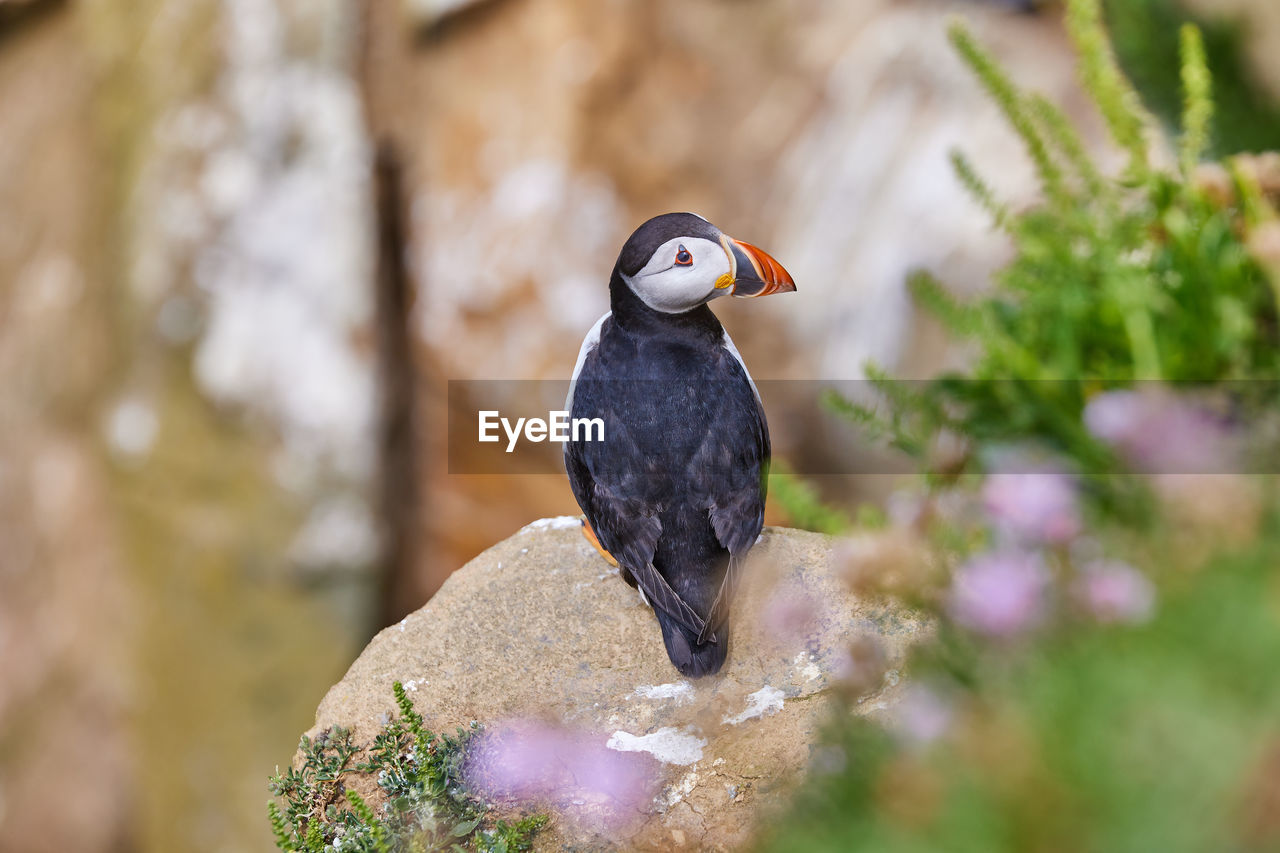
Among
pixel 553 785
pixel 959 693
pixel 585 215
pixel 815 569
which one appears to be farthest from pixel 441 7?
pixel 959 693

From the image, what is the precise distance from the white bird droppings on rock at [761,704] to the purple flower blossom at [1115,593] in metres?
0.84

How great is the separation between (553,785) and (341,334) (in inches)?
125

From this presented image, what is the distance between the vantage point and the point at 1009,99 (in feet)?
6.67

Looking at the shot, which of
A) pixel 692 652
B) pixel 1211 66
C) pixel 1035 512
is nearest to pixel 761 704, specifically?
pixel 692 652

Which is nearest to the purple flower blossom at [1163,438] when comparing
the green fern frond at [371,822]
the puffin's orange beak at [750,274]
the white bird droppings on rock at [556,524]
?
the puffin's orange beak at [750,274]

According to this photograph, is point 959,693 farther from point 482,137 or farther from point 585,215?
point 482,137

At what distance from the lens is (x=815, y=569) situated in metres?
1.88

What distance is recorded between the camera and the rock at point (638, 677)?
148 centimetres

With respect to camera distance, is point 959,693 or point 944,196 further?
point 944,196

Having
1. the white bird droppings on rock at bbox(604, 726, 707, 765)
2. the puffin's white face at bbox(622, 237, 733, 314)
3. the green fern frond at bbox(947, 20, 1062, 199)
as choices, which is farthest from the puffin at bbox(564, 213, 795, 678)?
the green fern frond at bbox(947, 20, 1062, 199)

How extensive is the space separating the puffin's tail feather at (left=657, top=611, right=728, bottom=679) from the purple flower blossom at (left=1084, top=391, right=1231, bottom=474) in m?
0.78

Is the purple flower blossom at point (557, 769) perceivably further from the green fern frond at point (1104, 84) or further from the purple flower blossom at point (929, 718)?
the green fern frond at point (1104, 84)

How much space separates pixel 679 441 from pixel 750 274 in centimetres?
31

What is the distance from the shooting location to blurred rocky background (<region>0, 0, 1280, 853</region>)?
4281 mm
